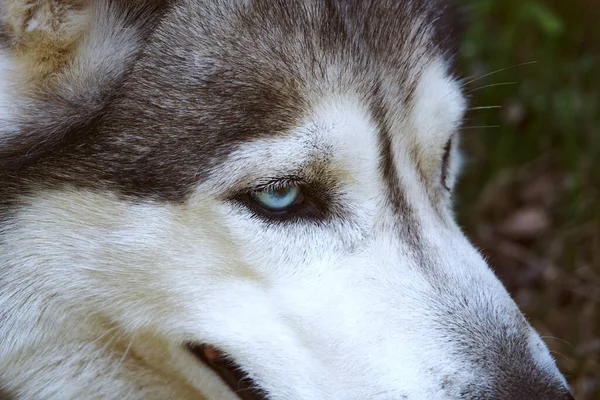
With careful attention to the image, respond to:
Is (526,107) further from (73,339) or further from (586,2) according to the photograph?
(73,339)

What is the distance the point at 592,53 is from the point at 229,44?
308 centimetres

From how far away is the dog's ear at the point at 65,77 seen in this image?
2.03 metres

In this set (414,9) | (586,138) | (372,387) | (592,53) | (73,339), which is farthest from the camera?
(592,53)

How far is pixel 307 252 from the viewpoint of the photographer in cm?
210

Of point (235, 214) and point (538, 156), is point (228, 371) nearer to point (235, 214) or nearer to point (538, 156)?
point (235, 214)

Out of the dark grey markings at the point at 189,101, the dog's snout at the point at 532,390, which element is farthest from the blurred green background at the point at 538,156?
the dark grey markings at the point at 189,101

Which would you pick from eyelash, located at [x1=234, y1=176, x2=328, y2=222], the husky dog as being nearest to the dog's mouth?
the husky dog

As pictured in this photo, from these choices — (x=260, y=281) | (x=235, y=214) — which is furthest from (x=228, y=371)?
(x=235, y=214)

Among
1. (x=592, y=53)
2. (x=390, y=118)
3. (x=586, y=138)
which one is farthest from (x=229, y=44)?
(x=592, y=53)

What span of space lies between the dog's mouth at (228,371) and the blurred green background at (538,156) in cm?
163

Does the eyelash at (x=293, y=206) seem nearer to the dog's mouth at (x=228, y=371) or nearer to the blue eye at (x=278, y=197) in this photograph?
the blue eye at (x=278, y=197)

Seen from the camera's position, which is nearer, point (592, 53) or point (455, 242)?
point (455, 242)

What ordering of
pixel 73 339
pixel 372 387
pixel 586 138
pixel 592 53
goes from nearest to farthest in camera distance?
pixel 372 387 < pixel 73 339 < pixel 586 138 < pixel 592 53

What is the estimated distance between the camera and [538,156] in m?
4.32
